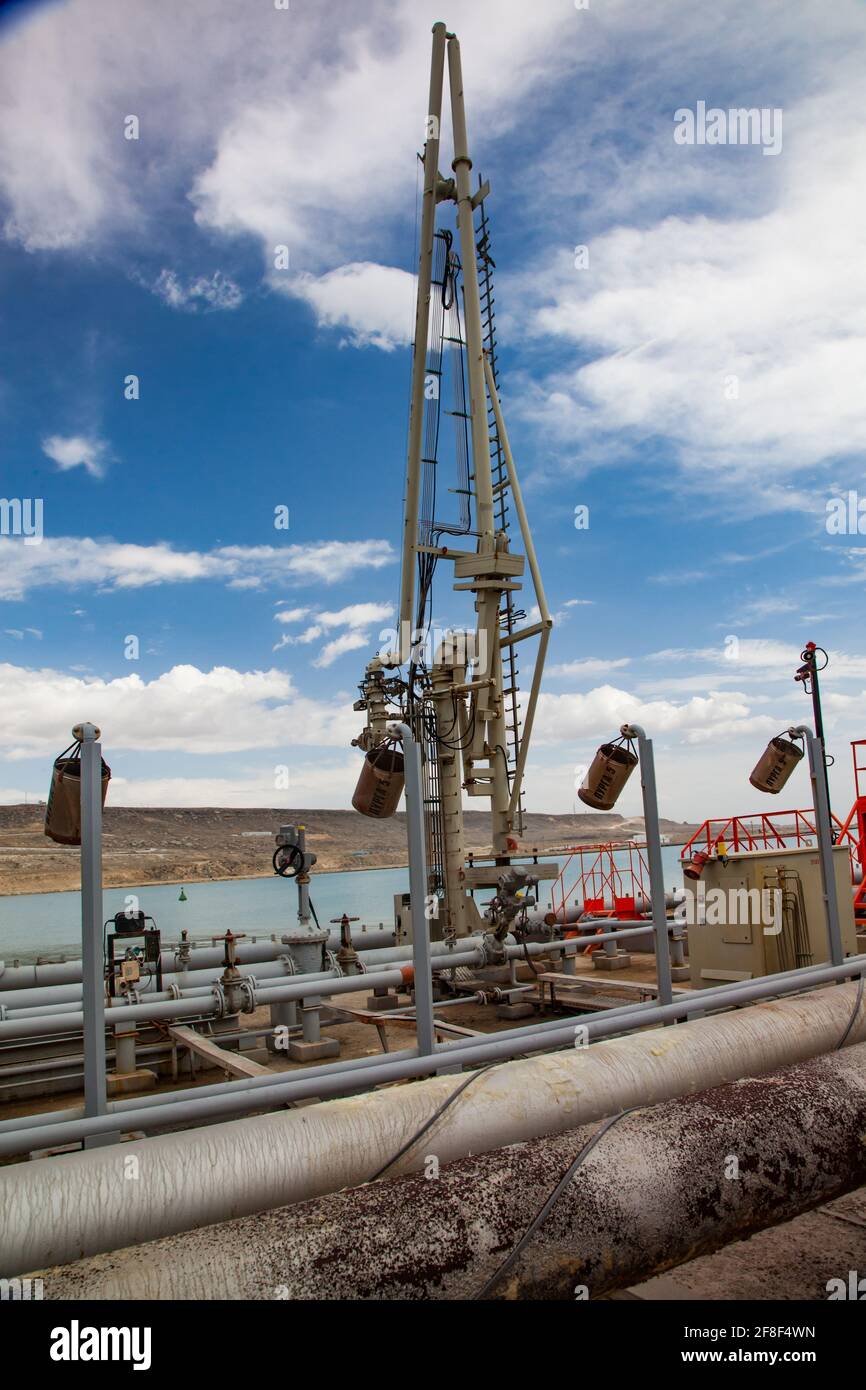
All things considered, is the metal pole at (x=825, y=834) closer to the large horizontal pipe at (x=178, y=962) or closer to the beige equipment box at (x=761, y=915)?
the beige equipment box at (x=761, y=915)

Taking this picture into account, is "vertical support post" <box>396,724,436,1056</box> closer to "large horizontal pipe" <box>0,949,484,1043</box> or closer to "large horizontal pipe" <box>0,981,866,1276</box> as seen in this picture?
"large horizontal pipe" <box>0,981,866,1276</box>

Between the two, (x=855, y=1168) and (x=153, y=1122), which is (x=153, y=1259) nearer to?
(x=153, y=1122)

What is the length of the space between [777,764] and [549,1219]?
7.05 metres

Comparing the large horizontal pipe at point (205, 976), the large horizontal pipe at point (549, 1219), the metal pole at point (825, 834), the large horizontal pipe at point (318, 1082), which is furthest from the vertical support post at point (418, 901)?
the large horizontal pipe at point (205, 976)

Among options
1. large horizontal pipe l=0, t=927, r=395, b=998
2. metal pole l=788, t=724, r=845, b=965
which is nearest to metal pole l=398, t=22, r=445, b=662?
large horizontal pipe l=0, t=927, r=395, b=998

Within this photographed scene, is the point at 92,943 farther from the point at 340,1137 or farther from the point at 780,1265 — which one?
the point at 780,1265

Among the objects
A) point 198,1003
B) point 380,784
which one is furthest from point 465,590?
point 198,1003

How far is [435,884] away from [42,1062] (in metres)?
5.37

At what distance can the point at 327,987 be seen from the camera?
6.85 meters

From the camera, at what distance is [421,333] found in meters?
12.6

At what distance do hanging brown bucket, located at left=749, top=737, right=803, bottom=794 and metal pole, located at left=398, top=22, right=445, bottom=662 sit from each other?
194 inches

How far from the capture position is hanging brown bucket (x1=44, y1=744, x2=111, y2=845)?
447cm

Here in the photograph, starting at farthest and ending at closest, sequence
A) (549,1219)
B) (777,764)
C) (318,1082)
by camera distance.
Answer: (777,764) → (318,1082) → (549,1219)

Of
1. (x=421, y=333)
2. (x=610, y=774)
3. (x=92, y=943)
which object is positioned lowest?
(x=92, y=943)
